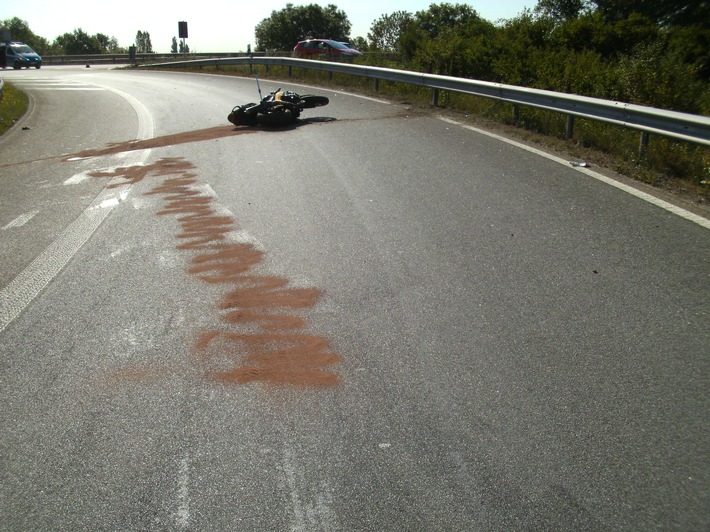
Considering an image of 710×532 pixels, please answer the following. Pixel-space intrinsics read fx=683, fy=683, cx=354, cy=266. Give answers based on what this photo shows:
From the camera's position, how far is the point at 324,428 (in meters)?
3.39

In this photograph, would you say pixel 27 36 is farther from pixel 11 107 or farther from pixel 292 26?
pixel 11 107

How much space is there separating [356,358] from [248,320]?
930 mm

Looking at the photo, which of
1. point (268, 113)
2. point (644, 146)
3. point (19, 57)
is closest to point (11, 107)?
point (268, 113)

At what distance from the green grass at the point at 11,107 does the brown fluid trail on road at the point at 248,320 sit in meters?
10.1

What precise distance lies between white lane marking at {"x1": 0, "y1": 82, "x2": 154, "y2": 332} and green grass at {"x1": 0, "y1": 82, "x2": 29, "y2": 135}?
27.5ft

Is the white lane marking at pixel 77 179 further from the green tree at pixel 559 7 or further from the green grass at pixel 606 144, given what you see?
the green tree at pixel 559 7

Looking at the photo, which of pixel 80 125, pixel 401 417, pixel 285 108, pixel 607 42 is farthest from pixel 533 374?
pixel 607 42

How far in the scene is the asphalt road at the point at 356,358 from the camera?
2914mm

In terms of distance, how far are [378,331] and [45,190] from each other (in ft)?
19.7

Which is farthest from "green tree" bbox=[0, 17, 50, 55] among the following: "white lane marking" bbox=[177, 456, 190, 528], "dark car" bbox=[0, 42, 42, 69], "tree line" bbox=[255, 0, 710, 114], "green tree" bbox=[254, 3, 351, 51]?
"white lane marking" bbox=[177, 456, 190, 528]

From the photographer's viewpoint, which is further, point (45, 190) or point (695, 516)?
point (45, 190)

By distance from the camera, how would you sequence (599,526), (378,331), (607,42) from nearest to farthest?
(599,526)
(378,331)
(607,42)

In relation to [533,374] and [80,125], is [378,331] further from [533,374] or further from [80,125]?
[80,125]

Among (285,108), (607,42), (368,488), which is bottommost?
(368,488)
